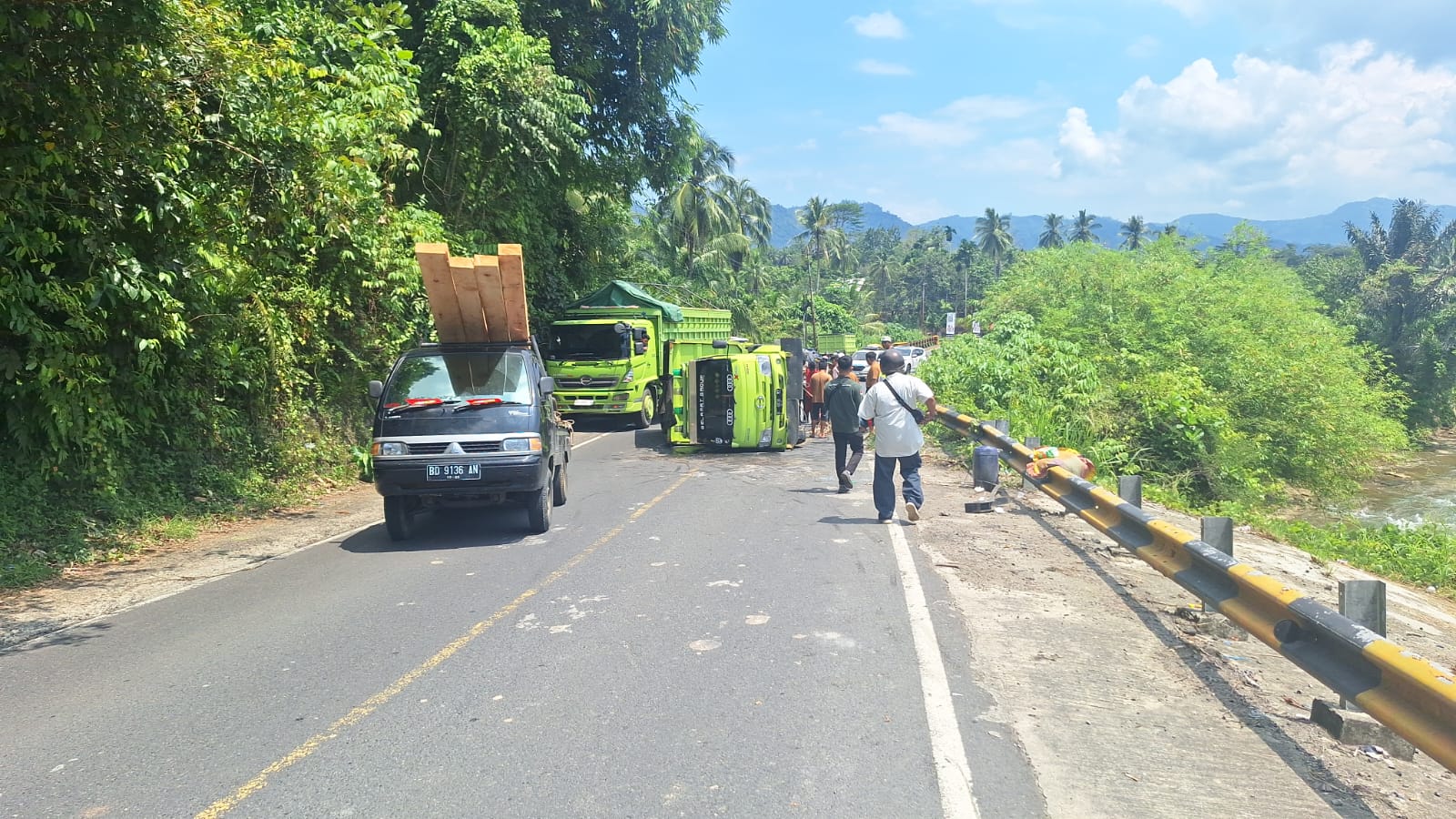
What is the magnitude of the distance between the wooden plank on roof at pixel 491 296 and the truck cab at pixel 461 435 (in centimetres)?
61

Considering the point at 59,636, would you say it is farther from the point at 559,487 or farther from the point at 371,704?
the point at 559,487

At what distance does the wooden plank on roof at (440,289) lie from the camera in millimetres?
9555

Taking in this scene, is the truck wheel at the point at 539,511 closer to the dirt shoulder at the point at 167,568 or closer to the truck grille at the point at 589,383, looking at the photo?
the dirt shoulder at the point at 167,568

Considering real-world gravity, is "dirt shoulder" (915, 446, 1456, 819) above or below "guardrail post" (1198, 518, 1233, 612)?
below

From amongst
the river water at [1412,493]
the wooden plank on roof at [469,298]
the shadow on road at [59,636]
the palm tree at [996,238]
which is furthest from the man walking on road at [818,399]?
the palm tree at [996,238]

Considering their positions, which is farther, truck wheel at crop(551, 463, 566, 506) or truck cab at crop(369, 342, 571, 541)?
truck wheel at crop(551, 463, 566, 506)

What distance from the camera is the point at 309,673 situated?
207 inches

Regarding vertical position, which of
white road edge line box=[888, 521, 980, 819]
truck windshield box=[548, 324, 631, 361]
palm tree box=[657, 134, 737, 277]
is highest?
palm tree box=[657, 134, 737, 277]

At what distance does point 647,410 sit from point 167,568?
13624mm

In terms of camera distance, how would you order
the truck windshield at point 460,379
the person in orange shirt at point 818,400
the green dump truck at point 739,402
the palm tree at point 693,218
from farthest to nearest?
the palm tree at point 693,218, the person in orange shirt at point 818,400, the green dump truck at point 739,402, the truck windshield at point 460,379

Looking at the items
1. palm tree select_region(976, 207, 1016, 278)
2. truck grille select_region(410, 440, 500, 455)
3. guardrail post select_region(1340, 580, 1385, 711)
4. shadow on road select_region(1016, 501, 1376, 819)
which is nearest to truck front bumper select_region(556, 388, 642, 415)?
truck grille select_region(410, 440, 500, 455)

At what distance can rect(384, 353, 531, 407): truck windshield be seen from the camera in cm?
920

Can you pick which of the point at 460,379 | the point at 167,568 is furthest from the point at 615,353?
Result: the point at 167,568

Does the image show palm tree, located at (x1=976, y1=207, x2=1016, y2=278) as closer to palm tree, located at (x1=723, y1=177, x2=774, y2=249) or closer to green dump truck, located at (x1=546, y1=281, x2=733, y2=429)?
palm tree, located at (x1=723, y1=177, x2=774, y2=249)
